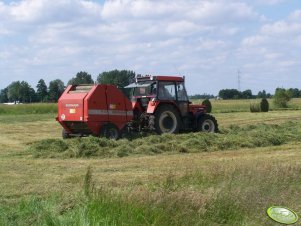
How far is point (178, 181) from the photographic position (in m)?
7.88

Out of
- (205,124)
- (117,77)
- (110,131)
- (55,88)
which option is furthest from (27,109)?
(110,131)

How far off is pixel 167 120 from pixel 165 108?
0.43 m

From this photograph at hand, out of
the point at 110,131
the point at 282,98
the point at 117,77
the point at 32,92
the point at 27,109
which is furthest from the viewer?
the point at 32,92

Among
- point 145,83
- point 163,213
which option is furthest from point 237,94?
point 163,213

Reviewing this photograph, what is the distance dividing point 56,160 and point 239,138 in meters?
5.99

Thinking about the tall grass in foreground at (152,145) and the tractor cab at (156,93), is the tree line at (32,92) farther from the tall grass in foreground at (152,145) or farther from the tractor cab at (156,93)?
the tall grass in foreground at (152,145)

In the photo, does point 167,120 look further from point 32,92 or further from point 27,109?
point 32,92

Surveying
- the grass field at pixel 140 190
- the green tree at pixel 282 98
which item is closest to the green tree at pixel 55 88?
the green tree at pixel 282 98

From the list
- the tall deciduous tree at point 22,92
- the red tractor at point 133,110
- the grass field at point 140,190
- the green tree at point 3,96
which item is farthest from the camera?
the green tree at point 3,96

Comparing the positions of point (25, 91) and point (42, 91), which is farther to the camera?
point (25, 91)

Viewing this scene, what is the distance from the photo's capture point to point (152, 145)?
1489cm

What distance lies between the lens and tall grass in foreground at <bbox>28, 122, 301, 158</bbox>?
13859 millimetres

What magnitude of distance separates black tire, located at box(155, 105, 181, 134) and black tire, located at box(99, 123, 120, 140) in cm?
166

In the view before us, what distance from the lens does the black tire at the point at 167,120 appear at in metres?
18.7
